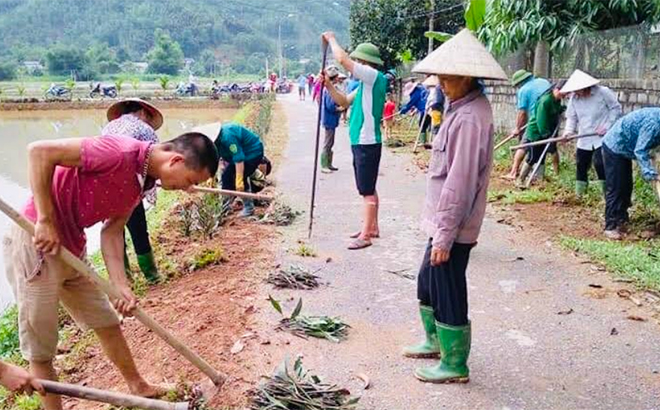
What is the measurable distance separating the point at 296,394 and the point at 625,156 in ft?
14.8

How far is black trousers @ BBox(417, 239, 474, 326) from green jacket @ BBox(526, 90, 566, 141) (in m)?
5.68

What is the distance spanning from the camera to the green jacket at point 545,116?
8516 millimetres

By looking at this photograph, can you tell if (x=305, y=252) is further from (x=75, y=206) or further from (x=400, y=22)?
(x=400, y=22)

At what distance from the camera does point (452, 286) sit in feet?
11.3

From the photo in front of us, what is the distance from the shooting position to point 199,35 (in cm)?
11019

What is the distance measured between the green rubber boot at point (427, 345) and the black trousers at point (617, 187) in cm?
340

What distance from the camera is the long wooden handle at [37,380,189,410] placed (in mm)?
2684

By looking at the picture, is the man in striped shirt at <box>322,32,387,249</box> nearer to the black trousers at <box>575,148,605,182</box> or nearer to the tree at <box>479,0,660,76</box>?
the black trousers at <box>575,148,605,182</box>

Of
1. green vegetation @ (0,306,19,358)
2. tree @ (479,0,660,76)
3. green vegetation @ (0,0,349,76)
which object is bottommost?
green vegetation @ (0,306,19,358)

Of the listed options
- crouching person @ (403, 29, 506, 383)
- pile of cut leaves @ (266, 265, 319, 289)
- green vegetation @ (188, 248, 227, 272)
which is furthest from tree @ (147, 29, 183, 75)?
crouching person @ (403, 29, 506, 383)

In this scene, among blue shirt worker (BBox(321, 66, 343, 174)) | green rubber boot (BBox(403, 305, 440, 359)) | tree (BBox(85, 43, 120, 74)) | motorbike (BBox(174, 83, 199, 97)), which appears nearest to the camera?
green rubber boot (BBox(403, 305, 440, 359))

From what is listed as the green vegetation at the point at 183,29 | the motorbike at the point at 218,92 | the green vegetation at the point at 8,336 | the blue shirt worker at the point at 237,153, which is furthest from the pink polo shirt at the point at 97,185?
the green vegetation at the point at 183,29

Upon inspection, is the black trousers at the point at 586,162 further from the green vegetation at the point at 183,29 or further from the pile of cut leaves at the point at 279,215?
the green vegetation at the point at 183,29

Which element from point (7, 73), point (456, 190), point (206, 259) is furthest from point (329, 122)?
point (7, 73)
